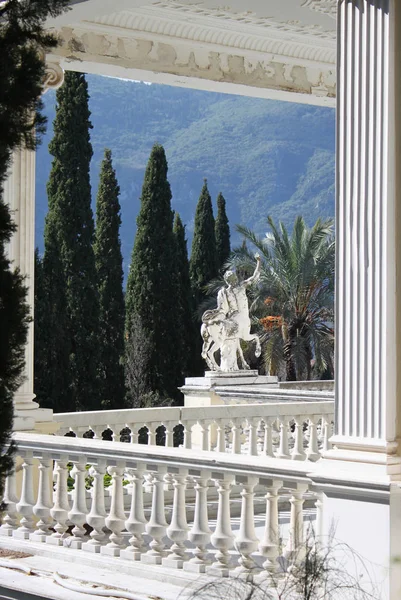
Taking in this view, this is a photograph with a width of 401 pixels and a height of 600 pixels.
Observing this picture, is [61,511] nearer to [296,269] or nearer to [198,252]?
[296,269]

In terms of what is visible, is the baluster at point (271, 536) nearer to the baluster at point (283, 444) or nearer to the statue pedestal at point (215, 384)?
the baluster at point (283, 444)

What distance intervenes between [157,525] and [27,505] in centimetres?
136

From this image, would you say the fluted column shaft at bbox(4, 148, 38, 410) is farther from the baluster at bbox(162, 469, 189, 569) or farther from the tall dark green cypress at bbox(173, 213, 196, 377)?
the tall dark green cypress at bbox(173, 213, 196, 377)

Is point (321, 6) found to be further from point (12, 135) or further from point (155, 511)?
point (12, 135)

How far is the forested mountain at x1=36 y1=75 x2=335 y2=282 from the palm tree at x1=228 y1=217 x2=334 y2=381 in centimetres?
5703

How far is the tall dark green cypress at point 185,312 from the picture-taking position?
106 ft

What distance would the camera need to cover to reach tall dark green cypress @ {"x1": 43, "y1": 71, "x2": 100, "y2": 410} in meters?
29.0

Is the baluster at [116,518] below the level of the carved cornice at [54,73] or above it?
below

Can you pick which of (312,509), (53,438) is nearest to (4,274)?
(53,438)

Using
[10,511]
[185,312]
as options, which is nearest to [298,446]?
[10,511]

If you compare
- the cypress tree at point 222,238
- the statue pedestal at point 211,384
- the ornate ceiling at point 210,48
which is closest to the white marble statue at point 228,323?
the statue pedestal at point 211,384

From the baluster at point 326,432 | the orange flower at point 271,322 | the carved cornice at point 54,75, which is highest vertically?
the carved cornice at point 54,75

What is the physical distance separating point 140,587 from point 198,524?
1.72 feet

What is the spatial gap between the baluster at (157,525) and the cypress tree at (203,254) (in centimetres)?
2731
